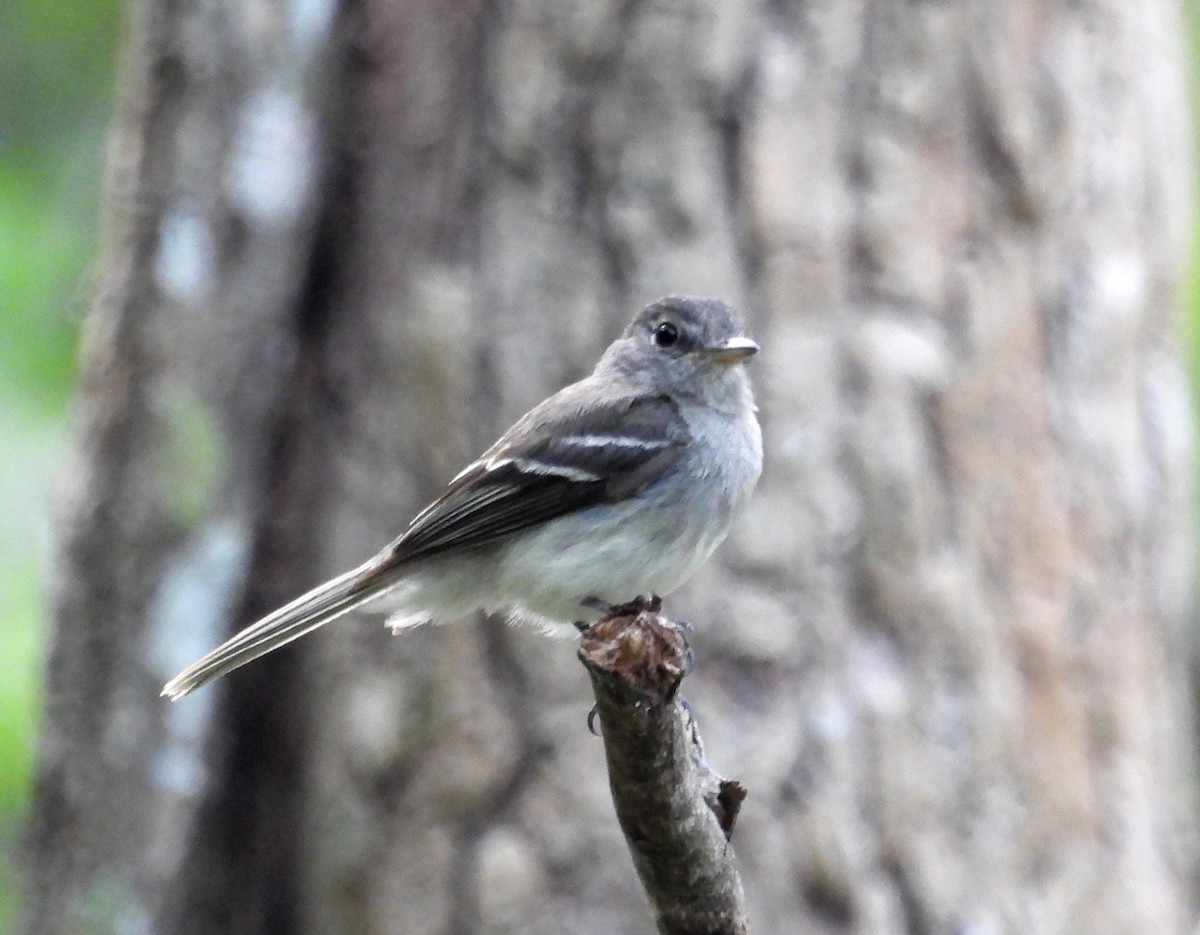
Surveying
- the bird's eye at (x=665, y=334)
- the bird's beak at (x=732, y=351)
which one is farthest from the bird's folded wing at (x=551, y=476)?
the bird's eye at (x=665, y=334)

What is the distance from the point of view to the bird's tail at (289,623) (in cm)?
436

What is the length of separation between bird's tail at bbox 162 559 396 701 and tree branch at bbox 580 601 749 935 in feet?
4.98

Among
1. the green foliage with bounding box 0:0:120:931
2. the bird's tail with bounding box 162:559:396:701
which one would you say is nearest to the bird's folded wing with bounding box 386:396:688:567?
the bird's tail with bounding box 162:559:396:701

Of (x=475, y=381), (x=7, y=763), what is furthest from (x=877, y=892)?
(x=7, y=763)

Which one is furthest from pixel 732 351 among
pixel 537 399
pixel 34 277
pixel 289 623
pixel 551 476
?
pixel 34 277

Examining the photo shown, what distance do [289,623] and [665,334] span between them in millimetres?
1355

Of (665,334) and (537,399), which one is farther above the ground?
(537,399)

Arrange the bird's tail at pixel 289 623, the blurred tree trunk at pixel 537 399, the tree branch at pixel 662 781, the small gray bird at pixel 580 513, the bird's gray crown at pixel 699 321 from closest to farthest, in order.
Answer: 1. the tree branch at pixel 662 781
2. the small gray bird at pixel 580 513
3. the bird's tail at pixel 289 623
4. the bird's gray crown at pixel 699 321
5. the blurred tree trunk at pixel 537 399

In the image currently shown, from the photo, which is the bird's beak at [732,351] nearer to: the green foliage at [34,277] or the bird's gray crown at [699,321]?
the bird's gray crown at [699,321]

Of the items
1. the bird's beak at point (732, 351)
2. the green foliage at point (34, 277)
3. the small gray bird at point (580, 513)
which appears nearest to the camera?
the small gray bird at point (580, 513)

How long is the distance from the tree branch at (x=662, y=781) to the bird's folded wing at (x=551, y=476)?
3.91 feet

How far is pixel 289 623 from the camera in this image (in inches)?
173

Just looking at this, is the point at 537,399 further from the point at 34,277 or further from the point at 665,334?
the point at 34,277

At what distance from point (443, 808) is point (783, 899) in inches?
44.3
